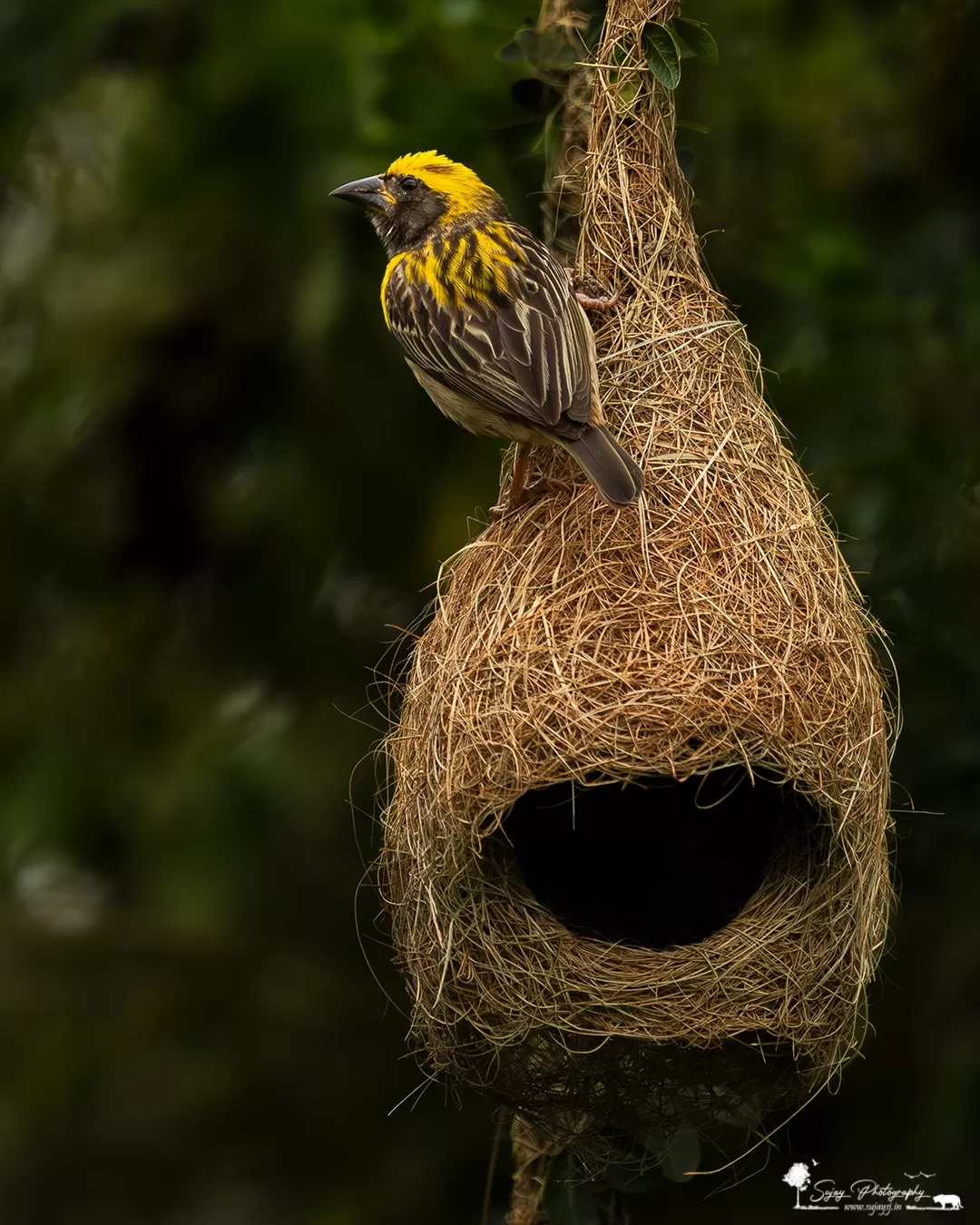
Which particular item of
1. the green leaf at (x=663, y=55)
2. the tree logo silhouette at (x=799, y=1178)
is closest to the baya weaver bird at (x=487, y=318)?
the green leaf at (x=663, y=55)

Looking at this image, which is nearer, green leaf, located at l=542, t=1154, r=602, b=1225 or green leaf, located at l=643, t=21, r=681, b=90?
green leaf, located at l=643, t=21, r=681, b=90

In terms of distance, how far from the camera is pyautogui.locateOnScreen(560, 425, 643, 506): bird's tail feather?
2.95 m

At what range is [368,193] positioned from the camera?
3.55 metres

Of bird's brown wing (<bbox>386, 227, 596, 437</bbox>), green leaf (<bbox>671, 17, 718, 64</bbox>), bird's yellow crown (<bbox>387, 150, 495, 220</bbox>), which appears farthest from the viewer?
bird's yellow crown (<bbox>387, 150, 495, 220</bbox>)

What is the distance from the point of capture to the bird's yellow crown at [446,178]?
3.49 m

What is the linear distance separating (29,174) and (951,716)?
8.78 ft

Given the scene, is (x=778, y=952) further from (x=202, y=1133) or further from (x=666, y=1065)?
(x=202, y=1133)

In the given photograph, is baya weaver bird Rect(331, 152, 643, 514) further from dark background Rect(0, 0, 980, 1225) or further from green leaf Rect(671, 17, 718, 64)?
green leaf Rect(671, 17, 718, 64)

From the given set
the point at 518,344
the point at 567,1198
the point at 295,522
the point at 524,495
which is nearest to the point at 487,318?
the point at 518,344

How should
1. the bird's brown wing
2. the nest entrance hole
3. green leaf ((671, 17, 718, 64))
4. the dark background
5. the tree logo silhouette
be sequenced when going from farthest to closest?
the tree logo silhouette, the dark background, green leaf ((671, 17, 718, 64)), the nest entrance hole, the bird's brown wing

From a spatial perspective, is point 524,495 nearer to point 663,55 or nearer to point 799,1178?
point 663,55

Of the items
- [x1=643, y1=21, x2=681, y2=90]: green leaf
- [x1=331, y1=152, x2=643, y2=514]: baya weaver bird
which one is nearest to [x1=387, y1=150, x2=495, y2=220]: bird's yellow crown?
[x1=331, y1=152, x2=643, y2=514]: baya weaver bird

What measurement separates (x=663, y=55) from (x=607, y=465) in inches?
32.0

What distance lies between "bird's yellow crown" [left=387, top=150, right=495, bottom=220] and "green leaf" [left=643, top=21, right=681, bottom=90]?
17.6 inches
